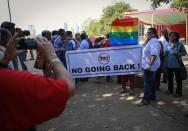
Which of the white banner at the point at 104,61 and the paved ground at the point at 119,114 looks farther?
the white banner at the point at 104,61

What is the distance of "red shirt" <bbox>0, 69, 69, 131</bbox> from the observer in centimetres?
170

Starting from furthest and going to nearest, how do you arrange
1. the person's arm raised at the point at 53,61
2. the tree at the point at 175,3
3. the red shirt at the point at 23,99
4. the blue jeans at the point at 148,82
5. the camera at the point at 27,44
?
the tree at the point at 175,3 → the blue jeans at the point at 148,82 → the camera at the point at 27,44 → the person's arm raised at the point at 53,61 → the red shirt at the point at 23,99

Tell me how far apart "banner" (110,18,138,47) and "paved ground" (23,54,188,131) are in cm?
140

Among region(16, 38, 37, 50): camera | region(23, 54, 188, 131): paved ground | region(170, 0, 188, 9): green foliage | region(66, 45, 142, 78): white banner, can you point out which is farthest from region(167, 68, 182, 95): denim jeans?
region(16, 38, 37, 50): camera

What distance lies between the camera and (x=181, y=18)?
43062 millimetres

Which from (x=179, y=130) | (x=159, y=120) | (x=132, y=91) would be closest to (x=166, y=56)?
(x=132, y=91)

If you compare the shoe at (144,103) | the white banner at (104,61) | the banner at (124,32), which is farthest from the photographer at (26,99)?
the banner at (124,32)

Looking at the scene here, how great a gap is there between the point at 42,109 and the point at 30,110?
61 millimetres

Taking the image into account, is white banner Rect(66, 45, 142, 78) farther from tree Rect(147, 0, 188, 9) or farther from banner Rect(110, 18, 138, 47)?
tree Rect(147, 0, 188, 9)

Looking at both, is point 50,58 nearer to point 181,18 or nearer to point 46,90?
point 46,90

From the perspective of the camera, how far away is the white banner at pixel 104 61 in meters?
10.1

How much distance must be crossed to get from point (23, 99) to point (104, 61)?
8.64m

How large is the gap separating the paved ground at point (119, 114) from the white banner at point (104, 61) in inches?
25.1

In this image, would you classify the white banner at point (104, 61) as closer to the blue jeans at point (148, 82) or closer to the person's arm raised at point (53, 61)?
the blue jeans at point (148, 82)
